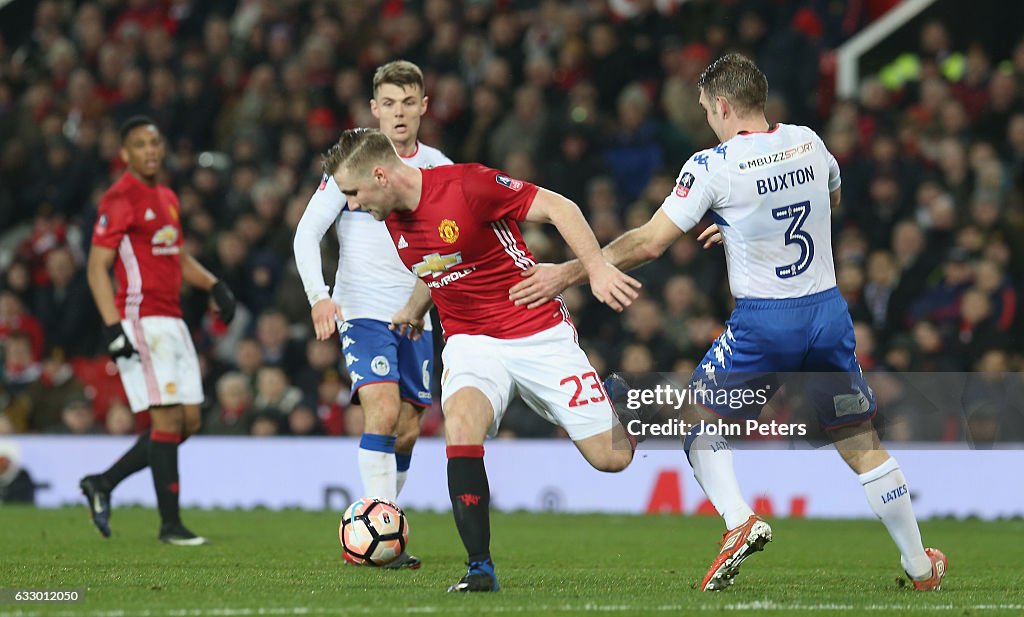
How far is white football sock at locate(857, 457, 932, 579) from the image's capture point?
670cm

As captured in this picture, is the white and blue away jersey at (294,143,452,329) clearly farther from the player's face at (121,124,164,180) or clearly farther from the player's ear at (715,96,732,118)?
the player's ear at (715,96,732,118)

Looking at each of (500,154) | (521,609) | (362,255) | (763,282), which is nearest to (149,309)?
(362,255)

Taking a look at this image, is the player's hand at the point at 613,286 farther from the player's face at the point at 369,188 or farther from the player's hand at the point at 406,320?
the player's hand at the point at 406,320

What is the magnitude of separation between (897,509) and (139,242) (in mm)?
5409

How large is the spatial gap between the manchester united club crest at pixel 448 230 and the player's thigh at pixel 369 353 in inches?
71.8

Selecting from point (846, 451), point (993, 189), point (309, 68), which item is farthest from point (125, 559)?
point (309, 68)

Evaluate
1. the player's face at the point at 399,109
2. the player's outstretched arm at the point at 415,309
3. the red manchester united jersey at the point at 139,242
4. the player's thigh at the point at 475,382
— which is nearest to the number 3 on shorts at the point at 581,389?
the player's thigh at the point at 475,382

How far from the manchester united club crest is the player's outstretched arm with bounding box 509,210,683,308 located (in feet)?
1.16

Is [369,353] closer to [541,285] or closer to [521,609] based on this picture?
[541,285]

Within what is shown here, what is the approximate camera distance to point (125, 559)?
8.33m

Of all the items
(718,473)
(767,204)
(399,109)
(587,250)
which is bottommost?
(718,473)

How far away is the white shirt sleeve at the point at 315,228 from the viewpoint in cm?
828

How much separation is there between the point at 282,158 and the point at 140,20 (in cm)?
416

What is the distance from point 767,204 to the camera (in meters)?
6.60
